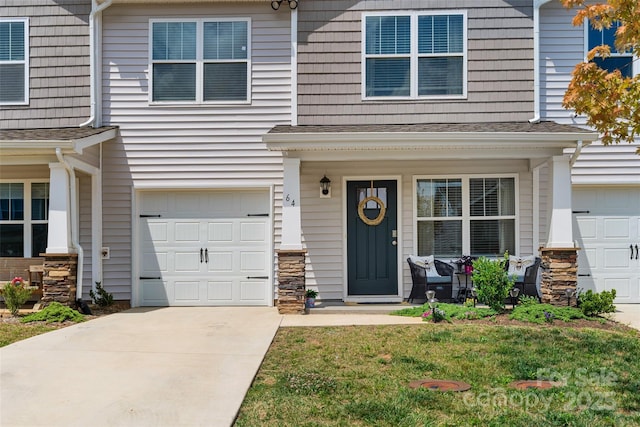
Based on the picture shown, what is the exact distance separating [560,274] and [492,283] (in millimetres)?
1399

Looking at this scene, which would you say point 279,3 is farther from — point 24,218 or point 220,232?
point 24,218

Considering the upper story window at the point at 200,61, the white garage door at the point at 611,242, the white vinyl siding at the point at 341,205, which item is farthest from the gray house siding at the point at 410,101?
the white garage door at the point at 611,242

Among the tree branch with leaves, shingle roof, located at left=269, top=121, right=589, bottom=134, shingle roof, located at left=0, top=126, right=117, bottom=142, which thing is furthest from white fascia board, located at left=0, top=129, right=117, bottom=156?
the tree branch with leaves

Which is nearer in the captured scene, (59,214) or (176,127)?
(59,214)

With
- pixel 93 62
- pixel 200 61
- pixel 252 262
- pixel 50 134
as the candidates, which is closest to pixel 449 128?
pixel 252 262

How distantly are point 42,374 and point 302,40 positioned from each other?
6.96 m

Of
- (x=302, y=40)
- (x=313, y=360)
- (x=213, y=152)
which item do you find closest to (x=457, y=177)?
(x=302, y=40)

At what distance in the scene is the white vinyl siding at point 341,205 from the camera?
10375 millimetres

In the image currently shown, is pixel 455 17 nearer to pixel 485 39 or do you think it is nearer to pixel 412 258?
pixel 485 39

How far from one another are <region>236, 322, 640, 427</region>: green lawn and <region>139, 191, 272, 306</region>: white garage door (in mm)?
2858

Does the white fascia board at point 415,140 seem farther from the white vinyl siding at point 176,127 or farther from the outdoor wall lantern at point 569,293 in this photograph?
the outdoor wall lantern at point 569,293

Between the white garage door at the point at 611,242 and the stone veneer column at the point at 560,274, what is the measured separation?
4.88ft

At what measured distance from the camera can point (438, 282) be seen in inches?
384

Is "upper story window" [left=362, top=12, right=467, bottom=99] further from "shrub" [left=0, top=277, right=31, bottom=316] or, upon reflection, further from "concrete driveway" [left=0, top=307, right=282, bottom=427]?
"shrub" [left=0, top=277, right=31, bottom=316]
